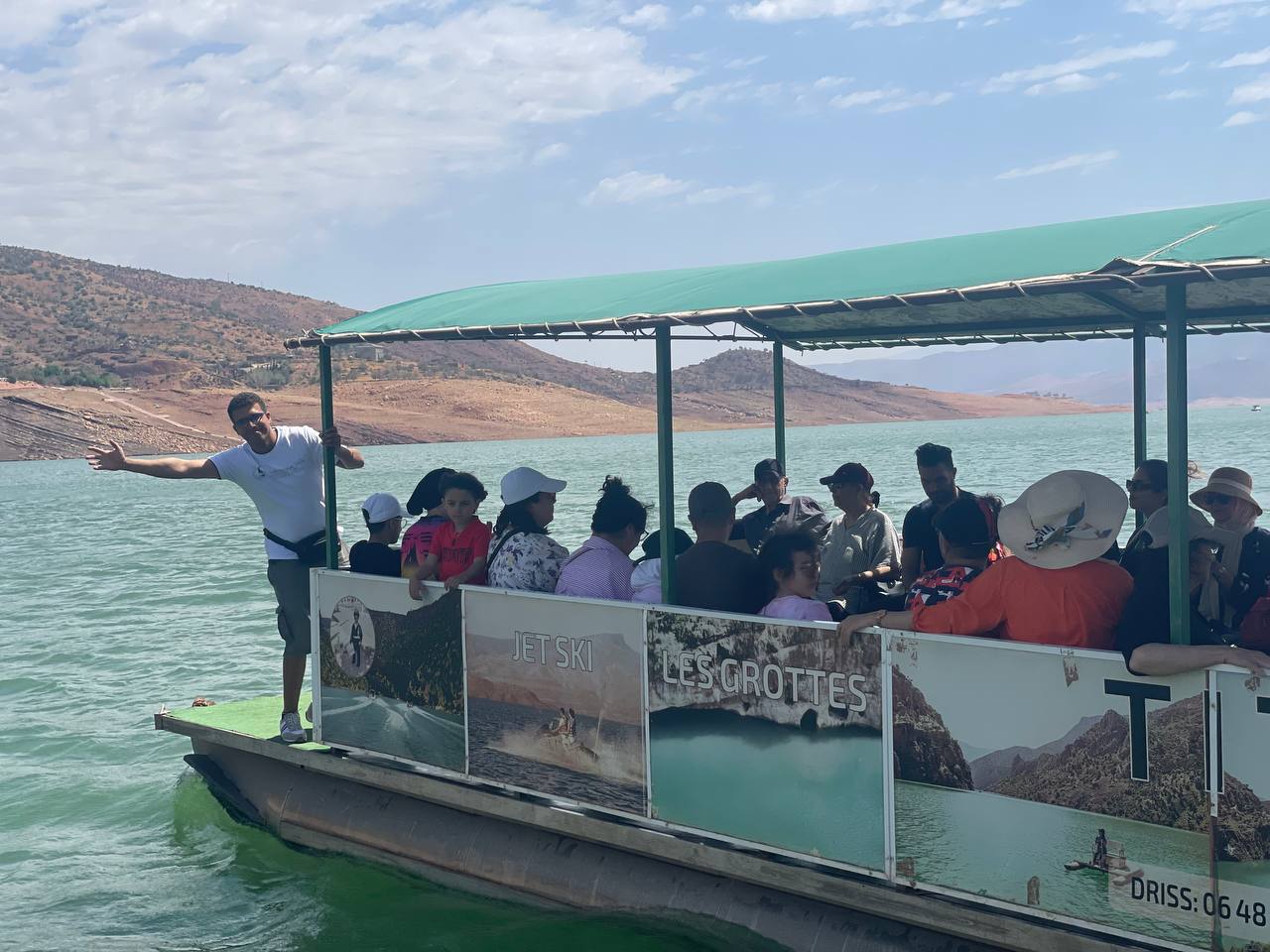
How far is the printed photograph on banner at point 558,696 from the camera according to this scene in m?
5.40

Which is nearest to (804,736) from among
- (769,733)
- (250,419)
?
(769,733)

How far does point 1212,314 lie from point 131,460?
5.27 m

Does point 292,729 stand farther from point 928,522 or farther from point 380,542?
point 928,522

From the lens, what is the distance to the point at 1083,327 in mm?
7492

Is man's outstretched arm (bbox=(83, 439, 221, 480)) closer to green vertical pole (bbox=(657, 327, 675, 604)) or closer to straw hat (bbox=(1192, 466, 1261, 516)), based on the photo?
green vertical pole (bbox=(657, 327, 675, 604))

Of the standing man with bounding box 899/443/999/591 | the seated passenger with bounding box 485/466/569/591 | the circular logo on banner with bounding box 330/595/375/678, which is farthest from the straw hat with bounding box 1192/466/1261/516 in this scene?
the circular logo on banner with bounding box 330/595/375/678

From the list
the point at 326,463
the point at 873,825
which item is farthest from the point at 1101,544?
the point at 326,463

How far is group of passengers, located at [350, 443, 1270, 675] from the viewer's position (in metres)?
4.16

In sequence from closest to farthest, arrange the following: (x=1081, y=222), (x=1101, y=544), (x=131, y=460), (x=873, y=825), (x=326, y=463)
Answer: (x=1101, y=544) < (x=873, y=825) < (x=1081, y=222) < (x=131, y=460) < (x=326, y=463)

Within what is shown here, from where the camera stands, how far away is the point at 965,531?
4812 mm

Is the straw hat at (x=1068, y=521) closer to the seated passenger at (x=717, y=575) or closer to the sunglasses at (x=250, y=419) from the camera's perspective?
the seated passenger at (x=717, y=575)

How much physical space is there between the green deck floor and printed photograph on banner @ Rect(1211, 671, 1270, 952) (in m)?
4.57

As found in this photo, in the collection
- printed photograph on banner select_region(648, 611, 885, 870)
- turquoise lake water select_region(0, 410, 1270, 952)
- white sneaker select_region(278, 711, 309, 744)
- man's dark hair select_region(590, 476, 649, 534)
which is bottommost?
turquoise lake water select_region(0, 410, 1270, 952)

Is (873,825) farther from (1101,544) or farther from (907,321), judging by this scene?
(907,321)
